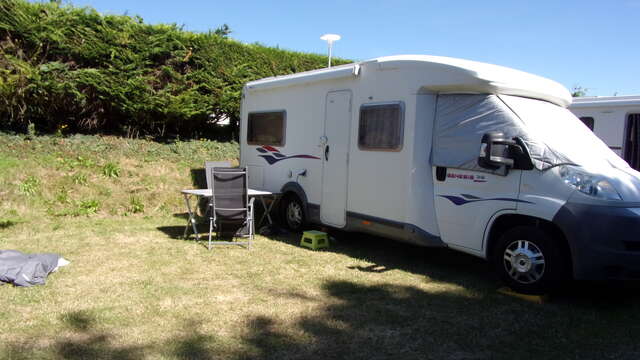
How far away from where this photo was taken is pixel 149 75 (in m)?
10.5

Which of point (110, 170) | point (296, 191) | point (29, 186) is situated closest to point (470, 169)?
point (296, 191)

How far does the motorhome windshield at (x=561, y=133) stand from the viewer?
502 cm

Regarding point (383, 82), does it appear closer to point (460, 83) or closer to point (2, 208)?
point (460, 83)

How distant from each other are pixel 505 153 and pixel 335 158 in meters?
2.55

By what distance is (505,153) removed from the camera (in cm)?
511

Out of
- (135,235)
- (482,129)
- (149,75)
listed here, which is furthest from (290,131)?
(149,75)

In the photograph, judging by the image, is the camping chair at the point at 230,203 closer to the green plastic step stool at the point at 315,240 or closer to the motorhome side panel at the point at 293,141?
the green plastic step stool at the point at 315,240

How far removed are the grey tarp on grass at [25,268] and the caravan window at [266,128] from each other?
3.85 metres

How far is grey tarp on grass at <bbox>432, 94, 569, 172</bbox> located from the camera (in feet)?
16.3

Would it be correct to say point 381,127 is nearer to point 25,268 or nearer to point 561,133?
point 561,133

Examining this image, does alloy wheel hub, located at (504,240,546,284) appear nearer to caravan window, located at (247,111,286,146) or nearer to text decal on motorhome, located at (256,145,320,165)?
text decal on motorhome, located at (256,145,320,165)

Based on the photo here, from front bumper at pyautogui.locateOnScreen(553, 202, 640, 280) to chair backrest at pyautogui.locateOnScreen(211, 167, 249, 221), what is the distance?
168 inches

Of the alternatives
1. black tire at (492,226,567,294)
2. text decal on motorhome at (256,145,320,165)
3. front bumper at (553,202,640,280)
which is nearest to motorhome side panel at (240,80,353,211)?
text decal on motorhome at (256,145,320,165)

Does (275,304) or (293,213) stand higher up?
(293,213)
